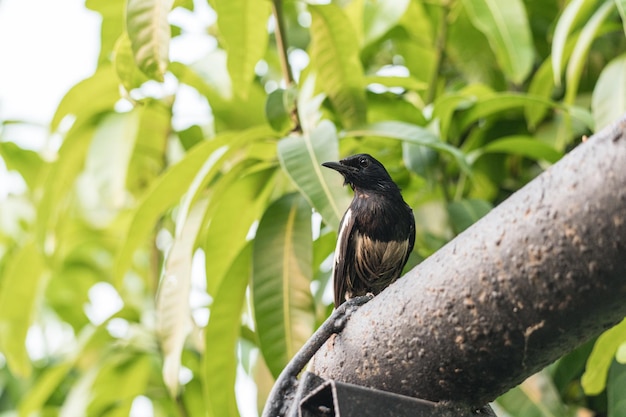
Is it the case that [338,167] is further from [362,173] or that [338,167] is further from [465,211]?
[465,211]

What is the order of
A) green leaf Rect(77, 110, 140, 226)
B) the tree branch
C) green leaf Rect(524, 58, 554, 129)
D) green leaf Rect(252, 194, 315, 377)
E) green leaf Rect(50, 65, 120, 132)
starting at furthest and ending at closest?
green leaf Rect(50, 65, 120, 132)
green leaf Rect(77, 110, 140, 226)
green leaf Rect(524, 58, 554, 129)
green leaf Rect(252, 194, 315, 377)
the tree branch

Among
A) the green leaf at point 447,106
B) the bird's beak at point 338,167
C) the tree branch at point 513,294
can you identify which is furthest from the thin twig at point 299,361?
the green leaf at point 447,106

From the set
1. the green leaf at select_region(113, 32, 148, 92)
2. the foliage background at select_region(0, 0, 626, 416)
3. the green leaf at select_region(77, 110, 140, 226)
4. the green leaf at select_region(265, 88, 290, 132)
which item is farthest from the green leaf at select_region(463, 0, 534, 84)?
the green leaf at select_region(77, 110, 140, 226)

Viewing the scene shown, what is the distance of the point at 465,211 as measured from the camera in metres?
2.34

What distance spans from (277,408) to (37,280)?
2.03 meters

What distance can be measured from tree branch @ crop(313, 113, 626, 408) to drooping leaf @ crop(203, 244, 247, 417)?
3.42 ft

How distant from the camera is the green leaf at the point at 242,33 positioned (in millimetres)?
2303

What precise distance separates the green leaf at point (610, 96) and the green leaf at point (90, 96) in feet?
4.93

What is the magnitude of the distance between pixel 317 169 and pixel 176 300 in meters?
0.53

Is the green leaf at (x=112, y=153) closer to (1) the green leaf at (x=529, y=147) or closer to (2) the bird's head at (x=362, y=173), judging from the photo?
(2) the bird's head at (x=362, y=173)

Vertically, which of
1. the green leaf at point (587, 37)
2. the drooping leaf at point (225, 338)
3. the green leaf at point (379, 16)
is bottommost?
the drooping leaf at point (225, 338)

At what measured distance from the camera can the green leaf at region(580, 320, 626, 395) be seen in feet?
6.22

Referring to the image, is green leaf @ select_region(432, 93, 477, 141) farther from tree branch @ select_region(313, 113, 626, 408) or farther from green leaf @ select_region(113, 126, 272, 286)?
tree branch @ select_region(313, 113, 626, 408)

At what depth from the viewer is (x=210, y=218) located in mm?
2420
